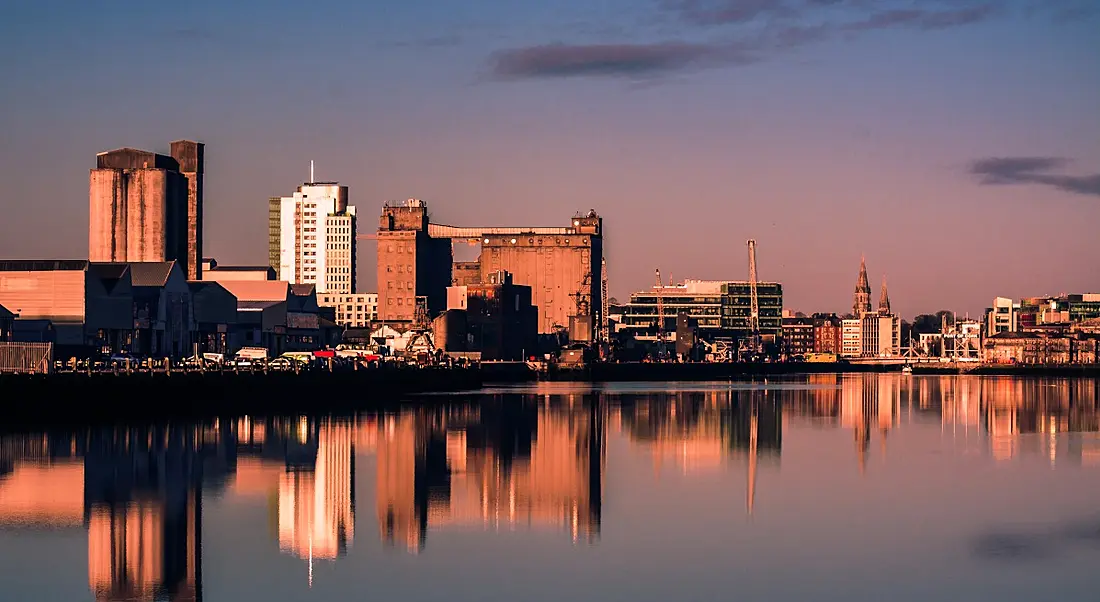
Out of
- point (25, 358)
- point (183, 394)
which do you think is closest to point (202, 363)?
point (25, 358)

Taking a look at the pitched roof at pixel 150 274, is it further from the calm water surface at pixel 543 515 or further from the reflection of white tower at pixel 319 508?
the reflection of white tower at pixel 319 508

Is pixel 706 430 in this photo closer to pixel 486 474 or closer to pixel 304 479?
pixel 486 474

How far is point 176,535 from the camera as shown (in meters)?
40.1

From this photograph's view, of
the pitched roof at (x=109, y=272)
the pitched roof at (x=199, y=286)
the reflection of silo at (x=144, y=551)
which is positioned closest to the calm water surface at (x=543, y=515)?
the reflection of silo at (x=144, y=551)

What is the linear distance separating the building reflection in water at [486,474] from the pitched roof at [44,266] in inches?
2152

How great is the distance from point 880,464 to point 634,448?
42.4 feet

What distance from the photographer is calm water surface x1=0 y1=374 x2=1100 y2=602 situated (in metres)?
33.9

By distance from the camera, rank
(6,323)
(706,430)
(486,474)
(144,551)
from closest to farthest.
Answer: (144,551)
(486,474)
(706,430)
(6,323)

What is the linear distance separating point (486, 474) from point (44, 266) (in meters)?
95.2

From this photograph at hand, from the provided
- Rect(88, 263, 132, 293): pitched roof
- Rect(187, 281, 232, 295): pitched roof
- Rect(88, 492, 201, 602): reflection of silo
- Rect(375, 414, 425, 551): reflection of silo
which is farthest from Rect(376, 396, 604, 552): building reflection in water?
Rect(187, 281, 232, 295): pitched roof

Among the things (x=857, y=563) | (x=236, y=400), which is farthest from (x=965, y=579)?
(x=236, y=400)

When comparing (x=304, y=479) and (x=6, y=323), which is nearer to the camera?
(x=304, y=479)

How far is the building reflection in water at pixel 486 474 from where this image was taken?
1738 inches

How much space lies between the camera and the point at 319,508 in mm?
46375
